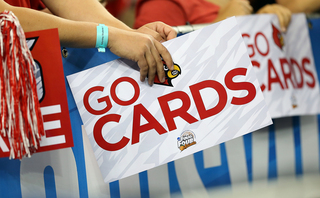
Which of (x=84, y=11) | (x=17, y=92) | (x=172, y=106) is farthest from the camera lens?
(x=84, y=11)

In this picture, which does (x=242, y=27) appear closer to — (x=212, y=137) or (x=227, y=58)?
(x=227, y=58)

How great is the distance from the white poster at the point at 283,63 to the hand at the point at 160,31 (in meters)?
0.41

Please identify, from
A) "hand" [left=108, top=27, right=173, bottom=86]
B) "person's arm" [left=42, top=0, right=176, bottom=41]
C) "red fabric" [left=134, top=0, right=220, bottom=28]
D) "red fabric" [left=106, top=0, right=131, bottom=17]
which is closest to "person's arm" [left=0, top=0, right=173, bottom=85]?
"hand" [left=108, top=27, right=173, bottom=86]

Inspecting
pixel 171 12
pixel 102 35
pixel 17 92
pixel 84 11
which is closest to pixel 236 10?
pixel 171 12

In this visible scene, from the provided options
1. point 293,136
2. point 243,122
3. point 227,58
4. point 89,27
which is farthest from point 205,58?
point 293,136

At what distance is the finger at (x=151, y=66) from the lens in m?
0.72

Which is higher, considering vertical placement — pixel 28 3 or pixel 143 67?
pixel 28 3

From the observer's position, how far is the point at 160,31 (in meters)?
0.86

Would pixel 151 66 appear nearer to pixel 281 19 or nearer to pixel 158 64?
pixel 158 64

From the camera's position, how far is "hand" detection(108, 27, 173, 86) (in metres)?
0.71

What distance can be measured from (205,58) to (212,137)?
203 mm

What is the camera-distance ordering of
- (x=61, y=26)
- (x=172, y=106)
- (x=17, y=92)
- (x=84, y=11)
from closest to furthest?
(x=17, y=92), (x=61, y=26), (x=172, y=106), (x=84, y=11)

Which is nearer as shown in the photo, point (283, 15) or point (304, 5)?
point (283, 15)

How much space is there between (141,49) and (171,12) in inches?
23.7
